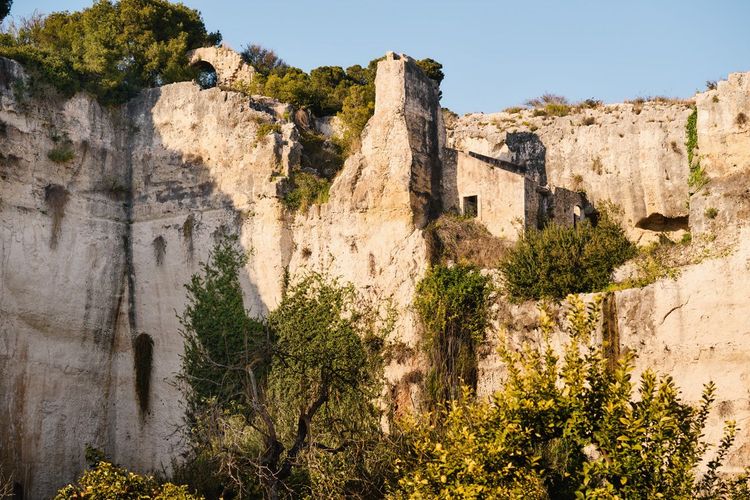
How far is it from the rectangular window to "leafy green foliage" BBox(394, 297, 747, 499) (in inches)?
380

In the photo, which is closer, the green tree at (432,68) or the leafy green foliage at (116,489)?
the leafy green foliage at (116,489)

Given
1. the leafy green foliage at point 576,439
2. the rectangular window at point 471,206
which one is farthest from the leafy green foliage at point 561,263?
the leafy green foliage at point 576,439

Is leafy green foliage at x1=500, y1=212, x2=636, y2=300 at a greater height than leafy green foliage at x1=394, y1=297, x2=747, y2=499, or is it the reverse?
leafy green foliage at x1=500, y1=212, x2=636, y2=300

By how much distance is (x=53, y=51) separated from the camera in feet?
81.4

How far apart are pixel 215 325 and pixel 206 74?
8.80m

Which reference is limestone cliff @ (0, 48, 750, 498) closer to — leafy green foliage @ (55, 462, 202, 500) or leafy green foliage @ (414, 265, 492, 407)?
leafy green foliage @ (414, 265, 492, 407)

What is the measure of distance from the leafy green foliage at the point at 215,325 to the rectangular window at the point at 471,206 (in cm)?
465

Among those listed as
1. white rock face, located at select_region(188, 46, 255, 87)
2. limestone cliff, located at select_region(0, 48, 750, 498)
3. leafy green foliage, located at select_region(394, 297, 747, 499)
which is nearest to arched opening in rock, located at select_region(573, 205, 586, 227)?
limestone cliff, located at select_region(0, 48, 750, 498)

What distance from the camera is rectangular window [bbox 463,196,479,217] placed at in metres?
22.0

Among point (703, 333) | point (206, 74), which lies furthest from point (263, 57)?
point (703, 333)

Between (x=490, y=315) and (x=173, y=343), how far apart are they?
7163 mm

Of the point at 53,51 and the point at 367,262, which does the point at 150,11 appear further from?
the point at 367,262

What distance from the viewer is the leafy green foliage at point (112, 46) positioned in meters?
24.4

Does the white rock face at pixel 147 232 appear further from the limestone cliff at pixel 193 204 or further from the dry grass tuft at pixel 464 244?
the dry grass tuft at pixel 464 244
